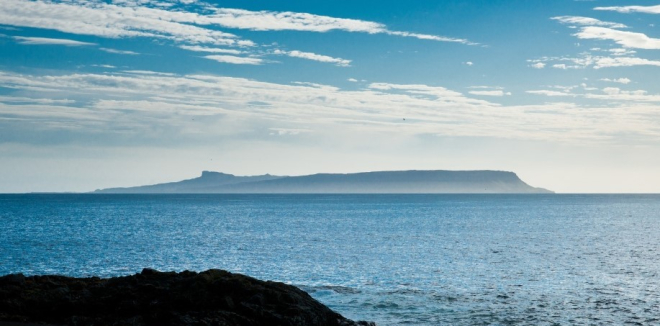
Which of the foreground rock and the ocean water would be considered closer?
the foreground rock

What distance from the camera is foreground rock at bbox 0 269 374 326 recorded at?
30047 mm

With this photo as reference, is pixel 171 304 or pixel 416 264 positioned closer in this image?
pixel 171 304

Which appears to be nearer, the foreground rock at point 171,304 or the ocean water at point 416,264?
the foreground rock at point 171,304

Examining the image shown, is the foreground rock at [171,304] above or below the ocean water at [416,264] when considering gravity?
above

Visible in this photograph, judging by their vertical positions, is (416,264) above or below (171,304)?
below

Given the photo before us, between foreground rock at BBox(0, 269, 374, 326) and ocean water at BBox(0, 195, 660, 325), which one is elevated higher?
foreground rock at BBox(0, 269, 374, 326)

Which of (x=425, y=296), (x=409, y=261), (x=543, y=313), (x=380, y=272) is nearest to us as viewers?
(x=543, y=313)

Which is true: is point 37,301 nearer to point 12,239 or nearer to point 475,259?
point 475,259

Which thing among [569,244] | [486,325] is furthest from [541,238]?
[486,325]

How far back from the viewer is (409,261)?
6606 cm

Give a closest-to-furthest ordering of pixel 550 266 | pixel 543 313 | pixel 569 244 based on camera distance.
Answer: pixel 543 313 → pixel 550 266 → pixel 569 244

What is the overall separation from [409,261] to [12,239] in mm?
55460

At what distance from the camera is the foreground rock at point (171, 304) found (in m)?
30.0

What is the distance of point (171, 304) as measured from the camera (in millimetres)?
31625
